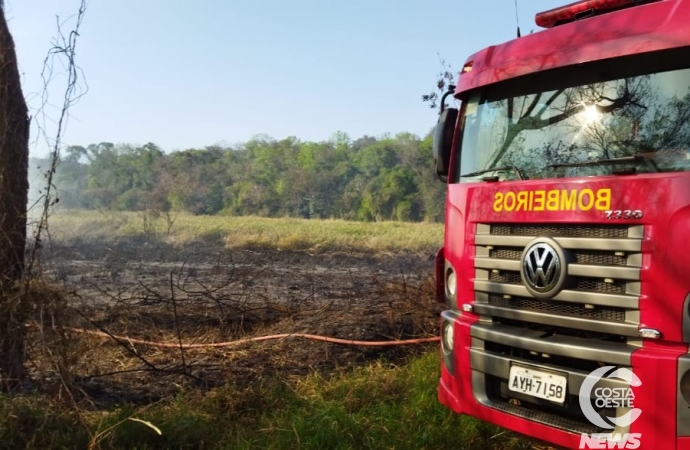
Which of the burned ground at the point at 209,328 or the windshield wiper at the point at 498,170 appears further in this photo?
the burned ground at the point at 209,328

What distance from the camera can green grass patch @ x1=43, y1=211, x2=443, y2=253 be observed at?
696 inches

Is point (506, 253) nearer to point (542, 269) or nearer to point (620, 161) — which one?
point (542, 269)

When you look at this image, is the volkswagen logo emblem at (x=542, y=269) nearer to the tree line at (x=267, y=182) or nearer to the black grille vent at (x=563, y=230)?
the black grille vent at (x=563, y=230)

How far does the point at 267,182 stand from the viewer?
3750cm

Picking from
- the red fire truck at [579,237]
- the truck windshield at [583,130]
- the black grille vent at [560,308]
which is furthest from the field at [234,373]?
the truck windshield at [583,130]

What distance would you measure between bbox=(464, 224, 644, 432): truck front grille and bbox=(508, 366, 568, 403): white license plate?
37mm

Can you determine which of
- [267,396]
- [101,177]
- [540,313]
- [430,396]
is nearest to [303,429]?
[267,396]

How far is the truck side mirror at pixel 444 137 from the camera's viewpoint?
414 centimetres

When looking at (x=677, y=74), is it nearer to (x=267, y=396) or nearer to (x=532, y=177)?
(x=532, y=177)

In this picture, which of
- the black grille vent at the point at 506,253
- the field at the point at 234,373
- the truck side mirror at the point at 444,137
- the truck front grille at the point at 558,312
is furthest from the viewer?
the truck side mirror at the point at 444,137

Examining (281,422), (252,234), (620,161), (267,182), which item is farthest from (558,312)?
(267,182)

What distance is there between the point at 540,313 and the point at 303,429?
1748mm

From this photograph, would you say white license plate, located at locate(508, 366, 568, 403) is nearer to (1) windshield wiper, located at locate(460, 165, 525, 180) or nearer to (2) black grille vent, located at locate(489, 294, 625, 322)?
(2) black grille vent, located at locate(489, 294, 625, 322)

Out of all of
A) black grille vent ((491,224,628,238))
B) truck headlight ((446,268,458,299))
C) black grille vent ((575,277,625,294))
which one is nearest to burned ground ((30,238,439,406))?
truck headlight ((446,268,458,299))
